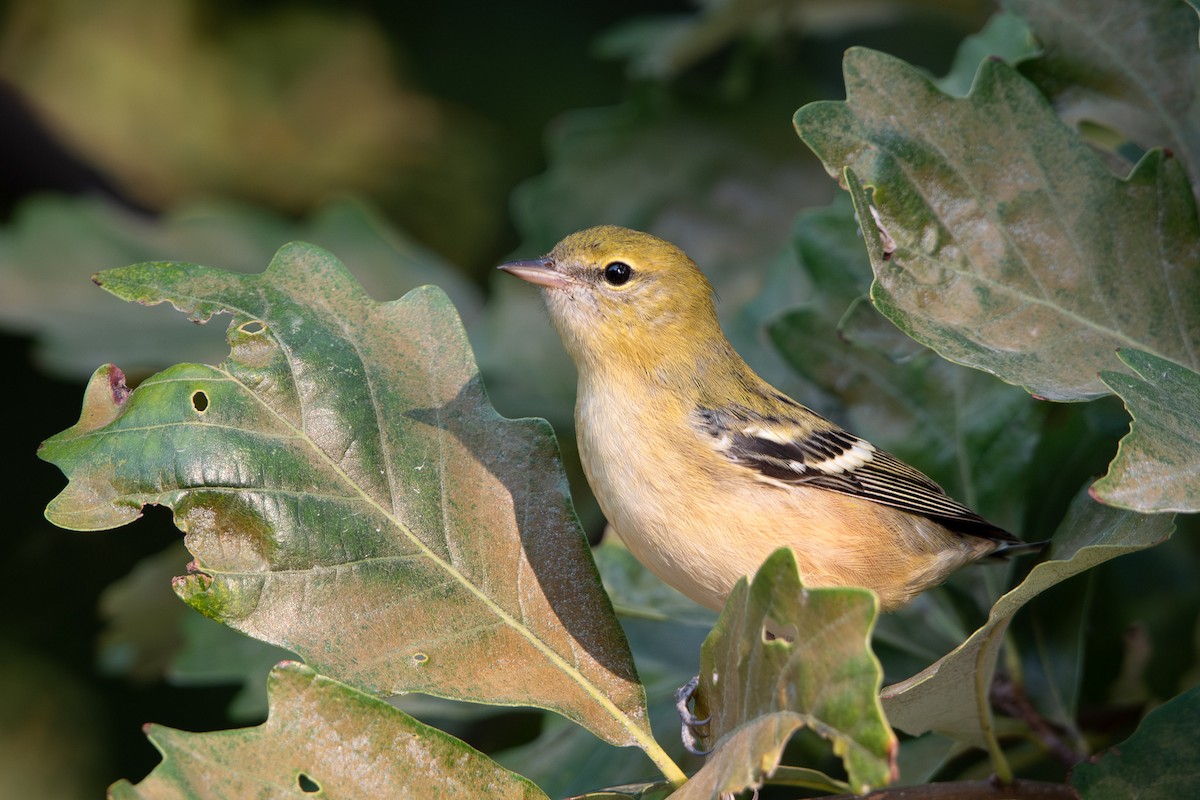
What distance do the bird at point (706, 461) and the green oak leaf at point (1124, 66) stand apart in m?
0.92

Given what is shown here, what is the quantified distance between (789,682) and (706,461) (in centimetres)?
110

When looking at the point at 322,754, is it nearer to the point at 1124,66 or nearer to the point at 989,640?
the point at 989,640

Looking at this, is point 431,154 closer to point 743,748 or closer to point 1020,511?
point 1020,511

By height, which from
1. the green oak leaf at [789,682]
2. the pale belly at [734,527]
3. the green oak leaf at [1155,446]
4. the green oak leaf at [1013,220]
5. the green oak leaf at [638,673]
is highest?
the green oak leaf at [1013,220]

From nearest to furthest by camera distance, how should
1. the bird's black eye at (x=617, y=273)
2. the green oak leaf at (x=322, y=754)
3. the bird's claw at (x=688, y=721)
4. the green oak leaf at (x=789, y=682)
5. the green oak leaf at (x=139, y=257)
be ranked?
the green oak leaf at (x=789, y=682), the green oak leaf at (x=322, y=754), the bird's claw at (x=688, y=721), the bird's black eye at (x=617, y=273), the green oak leaf at (x=139, y=257)

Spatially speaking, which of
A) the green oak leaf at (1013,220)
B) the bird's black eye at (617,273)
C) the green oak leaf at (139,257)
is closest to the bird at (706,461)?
the bird's black eye at (617,273)

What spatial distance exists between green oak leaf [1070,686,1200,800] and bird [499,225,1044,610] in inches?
27.0

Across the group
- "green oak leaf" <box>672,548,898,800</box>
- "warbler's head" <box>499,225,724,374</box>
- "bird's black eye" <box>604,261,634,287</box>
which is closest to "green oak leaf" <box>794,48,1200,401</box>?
"green oak leaf" <box>672,548,898,800</box>

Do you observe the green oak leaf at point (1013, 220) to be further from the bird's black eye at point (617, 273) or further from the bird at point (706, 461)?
the bird's black eye at point (617, 273)

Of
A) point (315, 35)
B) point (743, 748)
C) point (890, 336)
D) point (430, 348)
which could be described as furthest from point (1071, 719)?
point (315, 35)

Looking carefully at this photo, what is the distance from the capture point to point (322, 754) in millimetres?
1777

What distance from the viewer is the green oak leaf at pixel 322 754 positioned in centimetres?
171

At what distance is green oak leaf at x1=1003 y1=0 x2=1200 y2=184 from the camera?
2559mm

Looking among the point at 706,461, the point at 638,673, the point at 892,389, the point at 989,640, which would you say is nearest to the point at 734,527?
the point at 706,461
